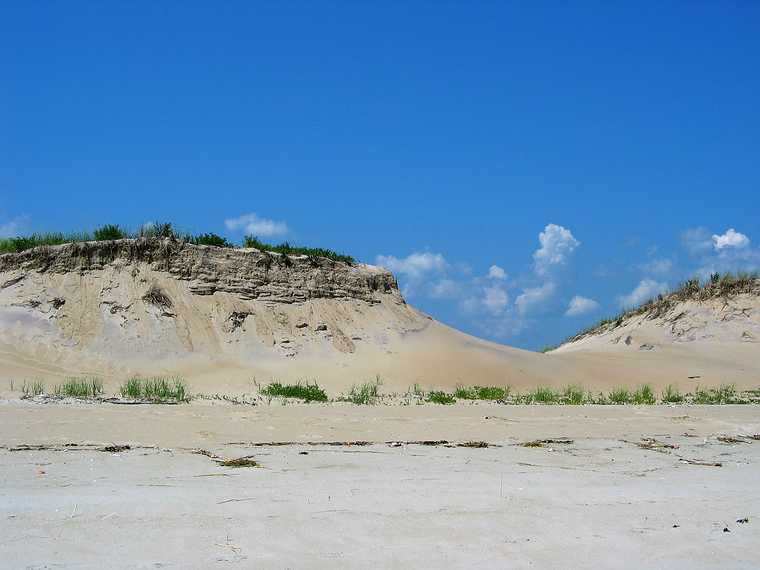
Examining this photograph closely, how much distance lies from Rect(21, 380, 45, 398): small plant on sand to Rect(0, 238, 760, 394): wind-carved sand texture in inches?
63.9

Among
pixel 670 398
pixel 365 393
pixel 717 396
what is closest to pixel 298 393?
pixel 365 393

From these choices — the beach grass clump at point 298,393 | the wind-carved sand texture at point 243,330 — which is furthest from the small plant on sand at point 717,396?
the beach grass clump at point 298,393

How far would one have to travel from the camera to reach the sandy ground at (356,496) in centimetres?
484

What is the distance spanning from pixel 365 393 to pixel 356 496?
988 cm

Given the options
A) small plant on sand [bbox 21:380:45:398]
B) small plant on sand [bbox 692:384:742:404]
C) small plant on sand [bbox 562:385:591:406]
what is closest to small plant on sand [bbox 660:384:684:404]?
small plant on sand [bbox 692:384:742:404]

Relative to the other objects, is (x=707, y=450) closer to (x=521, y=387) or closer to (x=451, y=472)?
(x=451, y=472)

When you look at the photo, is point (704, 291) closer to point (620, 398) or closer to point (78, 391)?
point (620, 398)

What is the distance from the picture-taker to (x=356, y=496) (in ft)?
20.4

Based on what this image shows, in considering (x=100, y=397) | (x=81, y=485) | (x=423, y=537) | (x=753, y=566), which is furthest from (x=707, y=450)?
(x=100, y=397)

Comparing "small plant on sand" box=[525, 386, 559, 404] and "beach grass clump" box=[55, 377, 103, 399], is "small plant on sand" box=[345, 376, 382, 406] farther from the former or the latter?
"beach grass clump" box=[55, 377, 103, 399]

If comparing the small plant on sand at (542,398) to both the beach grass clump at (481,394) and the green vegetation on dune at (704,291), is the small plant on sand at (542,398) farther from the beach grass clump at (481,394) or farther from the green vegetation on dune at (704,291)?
the green vegetation on dune at (704,291)

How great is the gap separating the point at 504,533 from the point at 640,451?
15.2 ft

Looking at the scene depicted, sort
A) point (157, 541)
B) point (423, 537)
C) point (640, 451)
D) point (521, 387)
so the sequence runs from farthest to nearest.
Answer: point (521, 387) < point (640, 451) < point (423, 537) < point (157, 541)

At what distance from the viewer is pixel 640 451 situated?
30.8 ft
